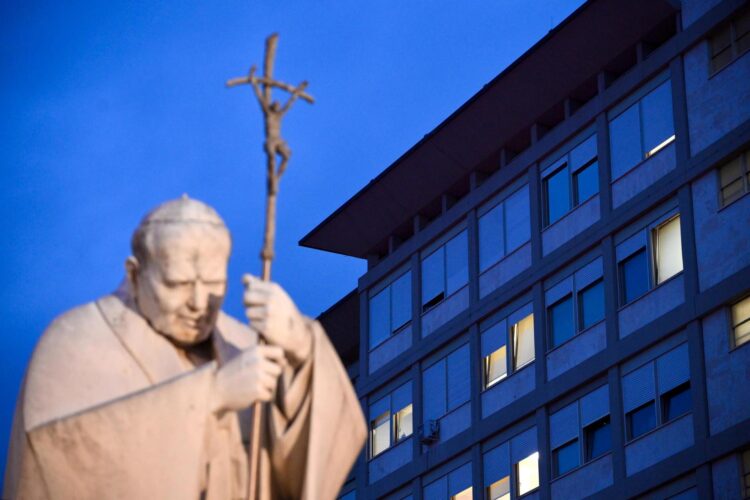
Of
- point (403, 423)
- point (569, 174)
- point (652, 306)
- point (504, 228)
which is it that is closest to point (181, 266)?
point (652, 306)

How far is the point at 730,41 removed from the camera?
5238 cm

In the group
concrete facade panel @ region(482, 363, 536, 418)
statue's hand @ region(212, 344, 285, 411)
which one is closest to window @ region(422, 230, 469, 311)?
concrete facade panel @ region(482, 363, 536, 418)

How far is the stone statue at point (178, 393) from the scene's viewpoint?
1038 centimetres

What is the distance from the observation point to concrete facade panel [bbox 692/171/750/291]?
4994cm

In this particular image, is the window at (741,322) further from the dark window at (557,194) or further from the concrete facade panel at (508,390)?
the dark window at (557,194)

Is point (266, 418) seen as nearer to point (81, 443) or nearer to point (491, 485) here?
point (81, 443)

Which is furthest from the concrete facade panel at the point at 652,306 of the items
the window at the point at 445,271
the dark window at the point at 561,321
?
the window at the point at 445,271

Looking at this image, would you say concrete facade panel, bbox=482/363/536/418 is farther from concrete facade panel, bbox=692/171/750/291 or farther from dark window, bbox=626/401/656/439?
concrete facade panel, bbox=692/171/750/291

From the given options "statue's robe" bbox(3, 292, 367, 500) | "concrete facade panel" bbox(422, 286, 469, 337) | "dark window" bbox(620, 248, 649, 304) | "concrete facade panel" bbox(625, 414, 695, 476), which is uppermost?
"concrete facade panel" bbox(422, 286, 469, 337)

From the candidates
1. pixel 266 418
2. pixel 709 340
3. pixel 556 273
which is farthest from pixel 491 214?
pixel 266 418

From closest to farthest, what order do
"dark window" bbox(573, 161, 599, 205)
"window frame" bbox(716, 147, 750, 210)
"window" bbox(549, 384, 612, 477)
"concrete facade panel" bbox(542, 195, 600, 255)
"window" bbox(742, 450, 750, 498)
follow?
"window" bbox(742, 450, 750, 498) → "window frame" bbox(716, 147, 750, 210) → "window" bbox(549, 384, 612, 477) → "concrete facade panel" bbox(542, 195, 600, 255) → "dark window" bbox(573, 161, 599, 205)

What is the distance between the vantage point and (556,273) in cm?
5703

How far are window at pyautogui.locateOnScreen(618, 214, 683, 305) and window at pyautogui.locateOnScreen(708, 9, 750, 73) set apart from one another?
4070 mm

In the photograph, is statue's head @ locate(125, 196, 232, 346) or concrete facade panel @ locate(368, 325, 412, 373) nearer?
statue's head @ locate(125, 196, 232, 346)
